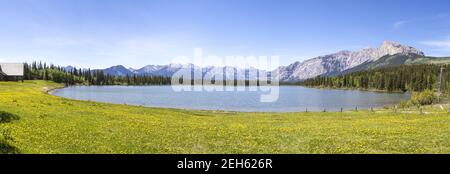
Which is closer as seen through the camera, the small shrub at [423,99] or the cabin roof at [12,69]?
the small shrub at [423,99]

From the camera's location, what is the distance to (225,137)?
2827 cm

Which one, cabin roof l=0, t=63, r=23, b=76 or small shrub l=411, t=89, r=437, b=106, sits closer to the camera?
small shrub l=411, t=89, r=437, b=106

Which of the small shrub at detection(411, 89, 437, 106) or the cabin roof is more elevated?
the cabin roof

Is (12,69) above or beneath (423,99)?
above

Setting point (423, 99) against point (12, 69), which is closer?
point (423, 99)

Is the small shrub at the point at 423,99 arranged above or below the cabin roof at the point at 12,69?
below

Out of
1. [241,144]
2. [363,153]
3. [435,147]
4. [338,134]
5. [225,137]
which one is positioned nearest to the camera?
[363,153]
